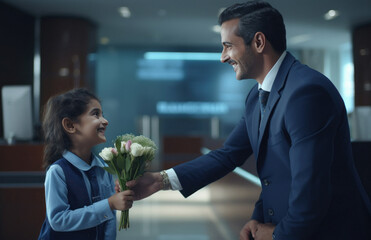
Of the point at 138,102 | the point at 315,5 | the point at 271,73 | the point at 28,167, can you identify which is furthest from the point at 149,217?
the point at 138,102

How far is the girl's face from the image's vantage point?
1866mm

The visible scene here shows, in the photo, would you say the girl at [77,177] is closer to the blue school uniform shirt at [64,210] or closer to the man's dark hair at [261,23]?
the blue school uniform shirt at [64,210]

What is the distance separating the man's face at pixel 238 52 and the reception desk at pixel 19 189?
289cm

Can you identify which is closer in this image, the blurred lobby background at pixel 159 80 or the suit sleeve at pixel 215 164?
the suit sleeve at pixel 215 164

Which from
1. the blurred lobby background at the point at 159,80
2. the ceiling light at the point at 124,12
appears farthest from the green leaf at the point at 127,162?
the ceiling light at the point at 124,12

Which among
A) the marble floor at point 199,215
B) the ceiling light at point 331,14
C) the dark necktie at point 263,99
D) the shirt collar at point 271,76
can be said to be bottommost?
the marble floor at point 199,215

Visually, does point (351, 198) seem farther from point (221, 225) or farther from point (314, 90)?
point (221, 225)

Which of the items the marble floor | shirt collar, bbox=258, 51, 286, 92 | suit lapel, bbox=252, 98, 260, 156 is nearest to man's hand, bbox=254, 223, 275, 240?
suit lapel, bbox=252, 98, 260, 156

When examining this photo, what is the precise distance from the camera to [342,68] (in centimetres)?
948

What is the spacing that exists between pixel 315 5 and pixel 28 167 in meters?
5.67

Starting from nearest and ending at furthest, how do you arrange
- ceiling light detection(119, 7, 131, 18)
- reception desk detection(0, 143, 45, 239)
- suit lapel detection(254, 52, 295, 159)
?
suit lapel detection(254, 52, 295, 159), reception desk detection(0, 143, 45, 239), ceiling light detection(119, 7, 131, 18)

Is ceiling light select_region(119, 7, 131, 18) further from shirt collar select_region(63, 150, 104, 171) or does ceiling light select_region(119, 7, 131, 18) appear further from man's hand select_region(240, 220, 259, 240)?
man's hand select_region(240, 220, 259, 240)

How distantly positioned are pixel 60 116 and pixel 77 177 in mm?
311

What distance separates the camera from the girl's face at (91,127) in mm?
1866
